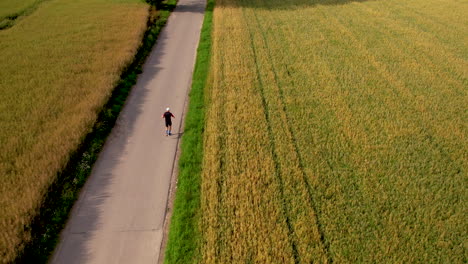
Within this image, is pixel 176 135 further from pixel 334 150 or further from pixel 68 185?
pixel 334 150

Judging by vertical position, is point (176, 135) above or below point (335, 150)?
above

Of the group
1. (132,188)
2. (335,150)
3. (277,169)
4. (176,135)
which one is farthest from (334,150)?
(132,188)

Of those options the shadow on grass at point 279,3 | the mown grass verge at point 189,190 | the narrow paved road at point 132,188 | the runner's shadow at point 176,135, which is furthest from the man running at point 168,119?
the shadow on grass at point 279,3

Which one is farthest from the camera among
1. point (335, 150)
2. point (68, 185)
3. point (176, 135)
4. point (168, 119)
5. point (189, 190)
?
point (176, 135)

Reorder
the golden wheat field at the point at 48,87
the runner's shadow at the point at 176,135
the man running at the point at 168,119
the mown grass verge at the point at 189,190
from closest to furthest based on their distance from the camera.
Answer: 1. the mown grass verge at the point at 189,190
2. the golden wheat field at the point at 48,87
3. the man running at the point at 168,119
4. the runner's shadow at the point at 176,135

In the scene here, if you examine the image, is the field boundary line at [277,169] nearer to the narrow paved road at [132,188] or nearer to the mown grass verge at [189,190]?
the mown grass verge at [189,190]

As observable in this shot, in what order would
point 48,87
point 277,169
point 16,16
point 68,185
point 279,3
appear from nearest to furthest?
1. point 68,185
2. point 277,169
3. point 48,87
4. point 16,16
5. point 279,3
